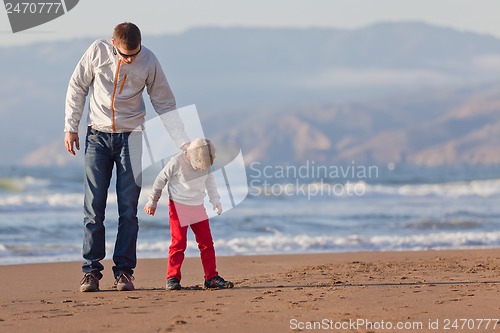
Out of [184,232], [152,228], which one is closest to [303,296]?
[184,232]

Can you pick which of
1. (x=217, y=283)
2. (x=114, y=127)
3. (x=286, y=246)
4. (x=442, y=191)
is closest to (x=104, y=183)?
(x=114, y=127)

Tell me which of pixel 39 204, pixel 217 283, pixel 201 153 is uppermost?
pixel 39 204

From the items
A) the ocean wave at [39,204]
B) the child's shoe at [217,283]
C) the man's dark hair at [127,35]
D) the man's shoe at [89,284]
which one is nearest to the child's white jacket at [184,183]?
the child's shoe at [217,283]

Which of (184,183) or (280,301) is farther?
(184,183)

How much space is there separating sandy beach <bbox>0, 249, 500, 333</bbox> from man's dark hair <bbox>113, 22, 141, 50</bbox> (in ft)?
5.46

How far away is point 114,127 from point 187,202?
73 cm

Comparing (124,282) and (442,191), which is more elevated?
(442,191)

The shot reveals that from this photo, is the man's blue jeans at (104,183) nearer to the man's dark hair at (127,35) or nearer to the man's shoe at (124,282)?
the man's shoe at (124,282)

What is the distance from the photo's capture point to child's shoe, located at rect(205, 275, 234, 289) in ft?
22.7

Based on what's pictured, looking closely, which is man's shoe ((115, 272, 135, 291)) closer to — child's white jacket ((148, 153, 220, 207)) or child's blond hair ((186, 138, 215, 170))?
child's white jacket ((148, 153, 220, 207))

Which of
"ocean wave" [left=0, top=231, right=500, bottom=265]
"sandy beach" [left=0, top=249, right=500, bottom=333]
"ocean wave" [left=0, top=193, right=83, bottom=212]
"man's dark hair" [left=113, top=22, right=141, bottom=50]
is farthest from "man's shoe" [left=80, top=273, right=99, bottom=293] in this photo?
"ocean wave" [left=0, top=193, right=83, bottom=212]

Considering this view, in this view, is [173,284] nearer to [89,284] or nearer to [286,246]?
[89,284]

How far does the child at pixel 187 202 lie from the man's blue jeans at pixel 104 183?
20cm

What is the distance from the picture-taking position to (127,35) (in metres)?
6.52
